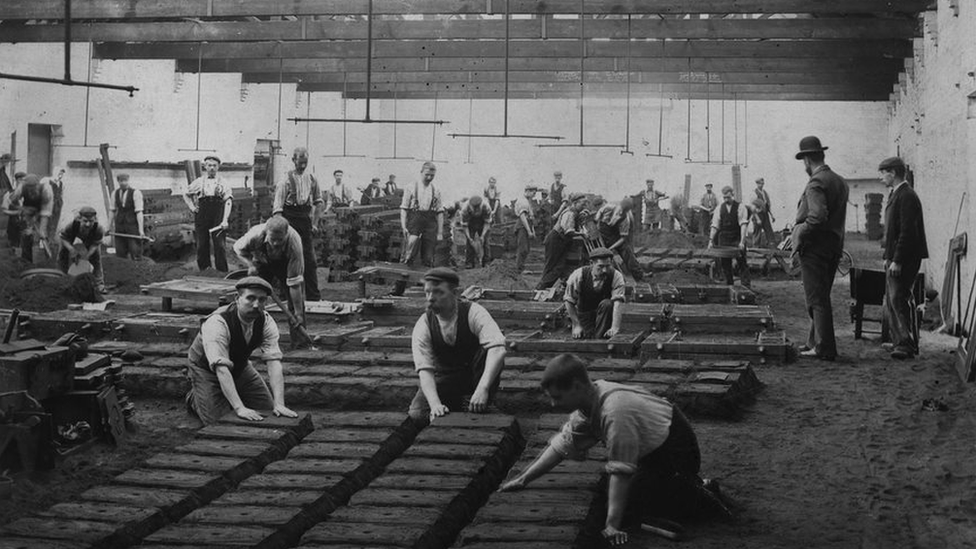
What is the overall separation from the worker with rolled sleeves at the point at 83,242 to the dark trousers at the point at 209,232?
207cm

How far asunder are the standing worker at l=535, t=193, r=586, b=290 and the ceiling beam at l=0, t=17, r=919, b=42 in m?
3.70

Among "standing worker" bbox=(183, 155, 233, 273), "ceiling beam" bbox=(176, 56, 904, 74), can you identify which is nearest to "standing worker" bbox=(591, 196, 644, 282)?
"standing worker" bbox=(183, 155, 233, 273)

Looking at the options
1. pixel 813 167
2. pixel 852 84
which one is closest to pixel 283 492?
pixel 813 167

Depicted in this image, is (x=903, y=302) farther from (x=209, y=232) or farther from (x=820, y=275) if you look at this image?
(x=209, y=232)

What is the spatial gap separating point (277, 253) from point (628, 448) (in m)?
6.50

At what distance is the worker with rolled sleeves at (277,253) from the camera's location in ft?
36.1

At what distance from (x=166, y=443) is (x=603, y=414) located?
3832 millimetres

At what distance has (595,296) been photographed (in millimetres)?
11438

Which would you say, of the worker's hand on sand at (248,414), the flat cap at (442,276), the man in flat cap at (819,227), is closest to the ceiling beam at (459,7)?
the man in flat cap at (819,227)

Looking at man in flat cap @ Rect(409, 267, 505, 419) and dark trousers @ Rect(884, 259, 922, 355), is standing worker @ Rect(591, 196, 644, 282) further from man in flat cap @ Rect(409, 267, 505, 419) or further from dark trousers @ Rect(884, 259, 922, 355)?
man in flat cap @ Rect(409, 267, 505, 419)

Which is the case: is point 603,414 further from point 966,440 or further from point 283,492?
point 966,440

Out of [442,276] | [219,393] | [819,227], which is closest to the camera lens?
[442,276]

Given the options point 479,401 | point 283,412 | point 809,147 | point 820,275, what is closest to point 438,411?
point 479,401

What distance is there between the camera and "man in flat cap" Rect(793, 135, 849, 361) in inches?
415
